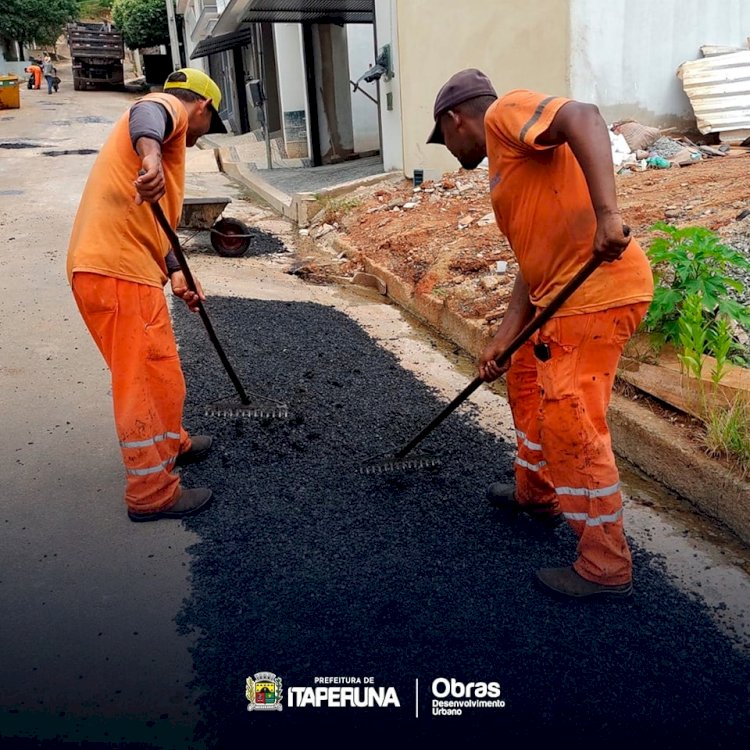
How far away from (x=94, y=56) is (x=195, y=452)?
32.0 metres

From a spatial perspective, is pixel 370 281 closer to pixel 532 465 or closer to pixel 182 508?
Answer: pixel 182 508

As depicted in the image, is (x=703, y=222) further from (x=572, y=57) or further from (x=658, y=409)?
(x=572, y=57)

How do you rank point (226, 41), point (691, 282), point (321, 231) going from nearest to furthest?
point (691, 282) → point (321, 231) → point (226, 41)

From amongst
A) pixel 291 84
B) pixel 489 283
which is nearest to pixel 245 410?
pixel 489 283

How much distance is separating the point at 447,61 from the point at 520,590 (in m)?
8.64

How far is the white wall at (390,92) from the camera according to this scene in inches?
392

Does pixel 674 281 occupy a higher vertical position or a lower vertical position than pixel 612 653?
higher

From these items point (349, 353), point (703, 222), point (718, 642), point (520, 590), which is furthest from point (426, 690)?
point (703, 222)

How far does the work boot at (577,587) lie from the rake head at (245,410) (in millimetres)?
1777

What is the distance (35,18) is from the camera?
34.0m

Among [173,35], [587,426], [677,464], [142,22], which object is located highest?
[142,22]

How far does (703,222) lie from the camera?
5.47 meters

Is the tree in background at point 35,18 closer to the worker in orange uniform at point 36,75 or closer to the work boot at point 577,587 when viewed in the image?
the worker in orange uniform at point 36,75

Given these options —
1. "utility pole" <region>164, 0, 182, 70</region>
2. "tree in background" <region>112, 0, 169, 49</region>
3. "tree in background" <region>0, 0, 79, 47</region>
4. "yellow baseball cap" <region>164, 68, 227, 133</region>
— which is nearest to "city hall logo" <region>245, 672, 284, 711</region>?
"yellow baseball cap" <region>164, 68, 227, 133</region>
